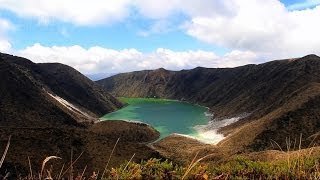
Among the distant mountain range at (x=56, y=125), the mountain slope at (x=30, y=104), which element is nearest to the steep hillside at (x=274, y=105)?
the distant mountain range at (x=56, y=125)

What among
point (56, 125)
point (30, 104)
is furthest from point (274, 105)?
point (30, 104)

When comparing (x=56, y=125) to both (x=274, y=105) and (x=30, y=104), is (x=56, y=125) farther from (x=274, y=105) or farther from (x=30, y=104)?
(x=274, y=105)

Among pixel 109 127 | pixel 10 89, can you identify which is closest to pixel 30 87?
pixel 10 89

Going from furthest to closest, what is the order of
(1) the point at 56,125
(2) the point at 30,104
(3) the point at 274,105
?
(2) the point at 30,104, (1) the point at 56,125, (3) the point at 274,105

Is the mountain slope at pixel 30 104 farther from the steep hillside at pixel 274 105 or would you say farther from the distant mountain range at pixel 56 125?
the steep hillside at pixel 274 105

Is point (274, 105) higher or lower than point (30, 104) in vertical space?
lower

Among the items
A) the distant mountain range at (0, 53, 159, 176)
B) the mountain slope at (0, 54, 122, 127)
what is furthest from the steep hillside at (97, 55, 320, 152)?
the mountain slope at (0, 54, 122, 127)

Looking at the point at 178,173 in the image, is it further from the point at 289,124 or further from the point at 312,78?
the point at 312,78

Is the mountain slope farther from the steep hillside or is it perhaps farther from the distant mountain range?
the steep hillside

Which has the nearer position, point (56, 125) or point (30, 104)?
point (56, 125)

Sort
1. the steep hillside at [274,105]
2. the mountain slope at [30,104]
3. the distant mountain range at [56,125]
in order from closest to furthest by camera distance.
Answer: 1. the distant mountain range at [56,125]
2. the steep hillside at [274,105]
3. the mountain slope at [30,104]

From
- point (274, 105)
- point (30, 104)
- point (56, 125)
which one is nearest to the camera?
point (274, 105)
